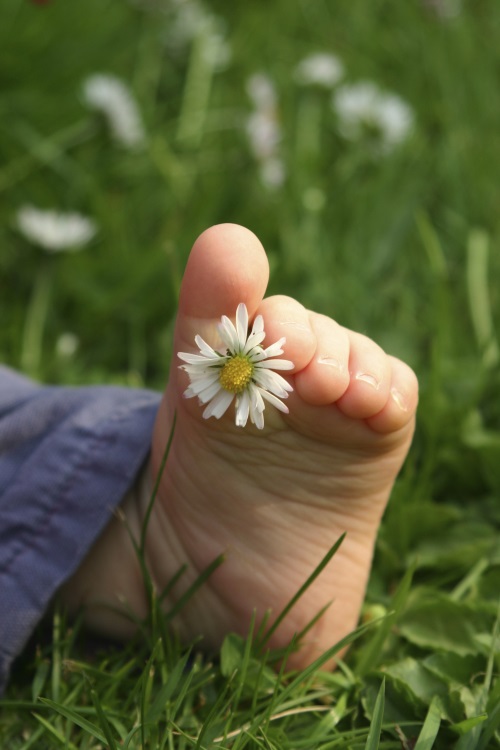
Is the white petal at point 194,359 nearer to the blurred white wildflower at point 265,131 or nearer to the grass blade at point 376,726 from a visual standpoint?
the grass blade at point 376,726

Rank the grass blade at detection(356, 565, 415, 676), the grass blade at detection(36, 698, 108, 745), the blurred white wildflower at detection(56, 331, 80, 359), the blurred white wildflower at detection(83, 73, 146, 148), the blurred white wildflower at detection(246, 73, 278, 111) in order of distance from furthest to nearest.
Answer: the blurred white wildflower at detection(246, 73, 278, 111) → the blurred white wildflower at detection(83, 73, 146, 148) → the blurred white wildflower at detection(56, 331, 80, 359) → the grass blade at detection(356, 565, 415, 676) → the grass blade at detection(36, 698, 108, 745)

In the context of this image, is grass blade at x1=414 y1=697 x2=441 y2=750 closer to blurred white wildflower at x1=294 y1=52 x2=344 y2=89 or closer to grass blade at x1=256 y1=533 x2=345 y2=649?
grass blade at x1=256 y1=533 x2=345 y2=649

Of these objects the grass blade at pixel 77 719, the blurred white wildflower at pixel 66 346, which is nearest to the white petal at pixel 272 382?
the grass blade at pixel 77 719

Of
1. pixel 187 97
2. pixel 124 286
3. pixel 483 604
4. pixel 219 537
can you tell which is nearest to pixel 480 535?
pixel 483 604

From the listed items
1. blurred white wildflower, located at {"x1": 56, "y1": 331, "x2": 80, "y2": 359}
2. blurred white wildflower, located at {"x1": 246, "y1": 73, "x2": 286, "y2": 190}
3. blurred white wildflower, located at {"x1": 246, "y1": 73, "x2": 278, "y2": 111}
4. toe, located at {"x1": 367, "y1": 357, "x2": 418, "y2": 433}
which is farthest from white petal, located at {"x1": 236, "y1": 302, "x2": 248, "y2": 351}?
blurred white wildflower, located at {"x1": 246, "y1": 73, "x2": 278, "y2": 111}

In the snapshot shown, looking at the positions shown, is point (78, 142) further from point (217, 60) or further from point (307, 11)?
point (307, 11)
